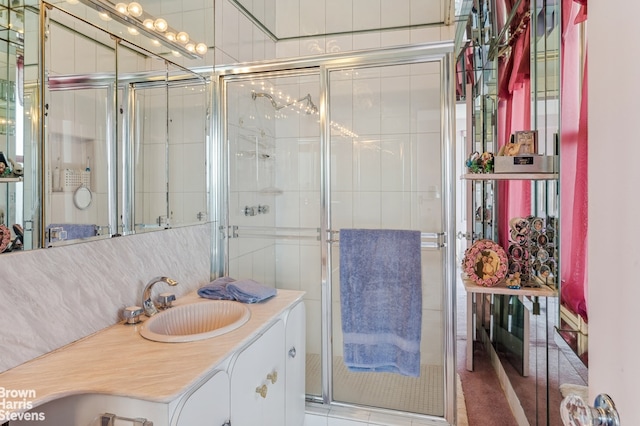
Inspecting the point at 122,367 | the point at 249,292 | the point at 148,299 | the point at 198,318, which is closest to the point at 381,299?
the point at 249,292

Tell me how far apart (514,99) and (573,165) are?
3.08 ft

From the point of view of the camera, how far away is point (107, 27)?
4.87ft

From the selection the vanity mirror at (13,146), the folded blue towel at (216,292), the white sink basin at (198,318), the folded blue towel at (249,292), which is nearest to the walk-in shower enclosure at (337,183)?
the folded blue towel at (216,292)

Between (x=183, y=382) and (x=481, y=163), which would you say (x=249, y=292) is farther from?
(x=481, y=163)

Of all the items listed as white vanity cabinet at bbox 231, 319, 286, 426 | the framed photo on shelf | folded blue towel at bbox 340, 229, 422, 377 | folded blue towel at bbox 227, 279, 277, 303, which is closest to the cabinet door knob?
white vanity cabinet at bbox 231, 319, 286, 426

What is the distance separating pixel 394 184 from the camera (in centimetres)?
A: 224

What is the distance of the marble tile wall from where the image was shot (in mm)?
1099

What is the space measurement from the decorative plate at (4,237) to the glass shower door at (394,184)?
4.91ft

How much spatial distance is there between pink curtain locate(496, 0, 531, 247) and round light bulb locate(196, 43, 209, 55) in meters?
1.68

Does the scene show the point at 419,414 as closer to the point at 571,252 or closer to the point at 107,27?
the point at 571,252

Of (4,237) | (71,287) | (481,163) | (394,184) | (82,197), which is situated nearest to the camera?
(4,237)

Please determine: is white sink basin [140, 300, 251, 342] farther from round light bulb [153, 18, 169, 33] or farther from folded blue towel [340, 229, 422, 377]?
round light bulb [153, 18, 169, 33]

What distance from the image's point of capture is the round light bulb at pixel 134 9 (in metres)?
1.58

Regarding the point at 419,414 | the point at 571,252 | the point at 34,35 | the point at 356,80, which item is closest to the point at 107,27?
the point at 34,35
